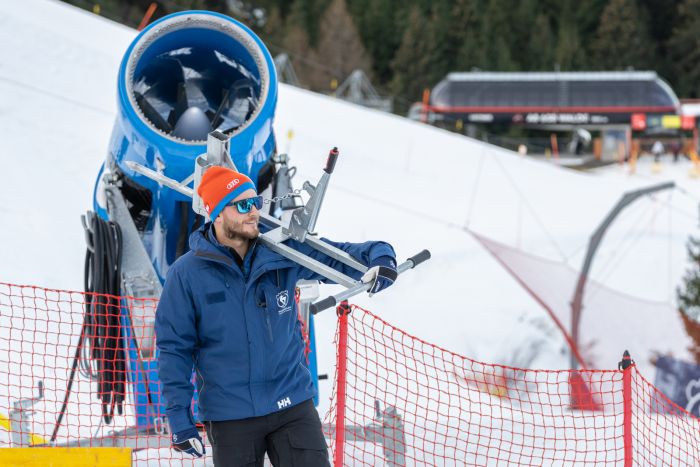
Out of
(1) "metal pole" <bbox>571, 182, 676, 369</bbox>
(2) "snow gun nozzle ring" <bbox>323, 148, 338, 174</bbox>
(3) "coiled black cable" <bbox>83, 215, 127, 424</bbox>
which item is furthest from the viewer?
(1) "metal pole" <bbox>571, 182, 676, 369</bbox>

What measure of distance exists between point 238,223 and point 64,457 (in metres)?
1.86

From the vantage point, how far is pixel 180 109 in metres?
4.77

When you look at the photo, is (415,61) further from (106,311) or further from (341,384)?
(341,384)

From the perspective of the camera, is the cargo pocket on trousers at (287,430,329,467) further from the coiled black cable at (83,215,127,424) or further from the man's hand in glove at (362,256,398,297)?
the coiled black cable at (83,215,127,424)

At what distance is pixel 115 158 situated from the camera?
4.65m

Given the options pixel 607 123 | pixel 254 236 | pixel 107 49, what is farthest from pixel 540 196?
pixel 607 123

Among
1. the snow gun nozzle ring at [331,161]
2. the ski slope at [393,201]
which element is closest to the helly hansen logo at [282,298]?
the snow gun nozzle ring at [331,161]

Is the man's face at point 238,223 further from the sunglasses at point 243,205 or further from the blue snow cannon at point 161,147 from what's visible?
the blue snow cannon at point 161,147

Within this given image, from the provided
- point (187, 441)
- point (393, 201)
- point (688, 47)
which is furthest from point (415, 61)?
point (187, 441)

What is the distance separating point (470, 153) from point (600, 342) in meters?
6.97

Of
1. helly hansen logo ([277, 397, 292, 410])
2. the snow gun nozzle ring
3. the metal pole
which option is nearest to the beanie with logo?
the snow gun nozzle ring

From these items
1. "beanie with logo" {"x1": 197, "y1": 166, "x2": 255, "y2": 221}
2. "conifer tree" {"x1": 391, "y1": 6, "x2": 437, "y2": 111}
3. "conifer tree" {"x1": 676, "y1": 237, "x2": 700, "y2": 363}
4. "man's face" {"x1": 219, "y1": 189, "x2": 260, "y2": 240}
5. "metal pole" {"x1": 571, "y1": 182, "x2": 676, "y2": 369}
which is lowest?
"conifer tree" {"x1": 676, "y1": 237, "x2": 700, "y2": 363}

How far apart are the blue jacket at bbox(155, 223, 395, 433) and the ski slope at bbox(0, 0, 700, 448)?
4.17 metres

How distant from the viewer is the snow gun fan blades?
173 inches
